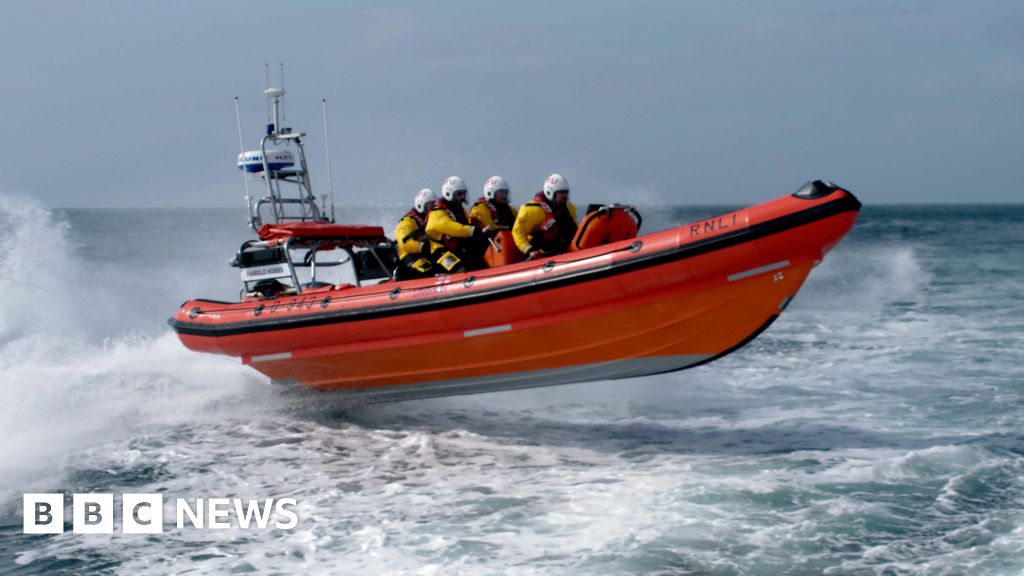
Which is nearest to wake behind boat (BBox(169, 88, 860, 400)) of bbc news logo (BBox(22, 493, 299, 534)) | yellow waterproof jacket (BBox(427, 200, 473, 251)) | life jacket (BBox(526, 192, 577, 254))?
life jacket (BBox(526, 192, 577, 254))

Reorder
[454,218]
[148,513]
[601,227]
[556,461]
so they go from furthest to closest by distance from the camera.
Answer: [454,218] → [601,227] → [556,461] → [148,513]

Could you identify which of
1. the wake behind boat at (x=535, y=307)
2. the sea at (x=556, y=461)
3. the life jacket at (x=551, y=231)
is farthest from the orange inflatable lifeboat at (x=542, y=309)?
the sea at (x=556, y=461)

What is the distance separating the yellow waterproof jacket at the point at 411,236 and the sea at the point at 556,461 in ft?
3.04

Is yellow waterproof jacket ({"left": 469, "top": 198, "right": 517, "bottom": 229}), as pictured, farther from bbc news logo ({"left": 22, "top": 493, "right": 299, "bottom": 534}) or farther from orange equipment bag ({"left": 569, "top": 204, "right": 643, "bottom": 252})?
bbc news logo ({"left": 22, "top": 493, "right": 299, "bottom": 534})

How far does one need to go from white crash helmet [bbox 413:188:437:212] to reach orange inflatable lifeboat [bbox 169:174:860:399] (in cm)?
57

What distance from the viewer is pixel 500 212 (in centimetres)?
650

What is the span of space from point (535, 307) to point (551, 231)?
2.30 feet

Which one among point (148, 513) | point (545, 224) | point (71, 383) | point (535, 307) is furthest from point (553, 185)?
point (71, 383)

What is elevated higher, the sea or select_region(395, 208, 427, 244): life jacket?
select_region(395, 208, 427, 244): life jacket

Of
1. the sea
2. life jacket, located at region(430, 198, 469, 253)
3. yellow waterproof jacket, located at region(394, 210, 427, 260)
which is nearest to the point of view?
the sea

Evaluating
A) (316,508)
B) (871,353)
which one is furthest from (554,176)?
(871,353)

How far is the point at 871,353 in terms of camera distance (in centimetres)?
873

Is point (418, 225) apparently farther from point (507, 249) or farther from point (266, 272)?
point (266, 272)

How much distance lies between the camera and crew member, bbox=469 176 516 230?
641 cm
